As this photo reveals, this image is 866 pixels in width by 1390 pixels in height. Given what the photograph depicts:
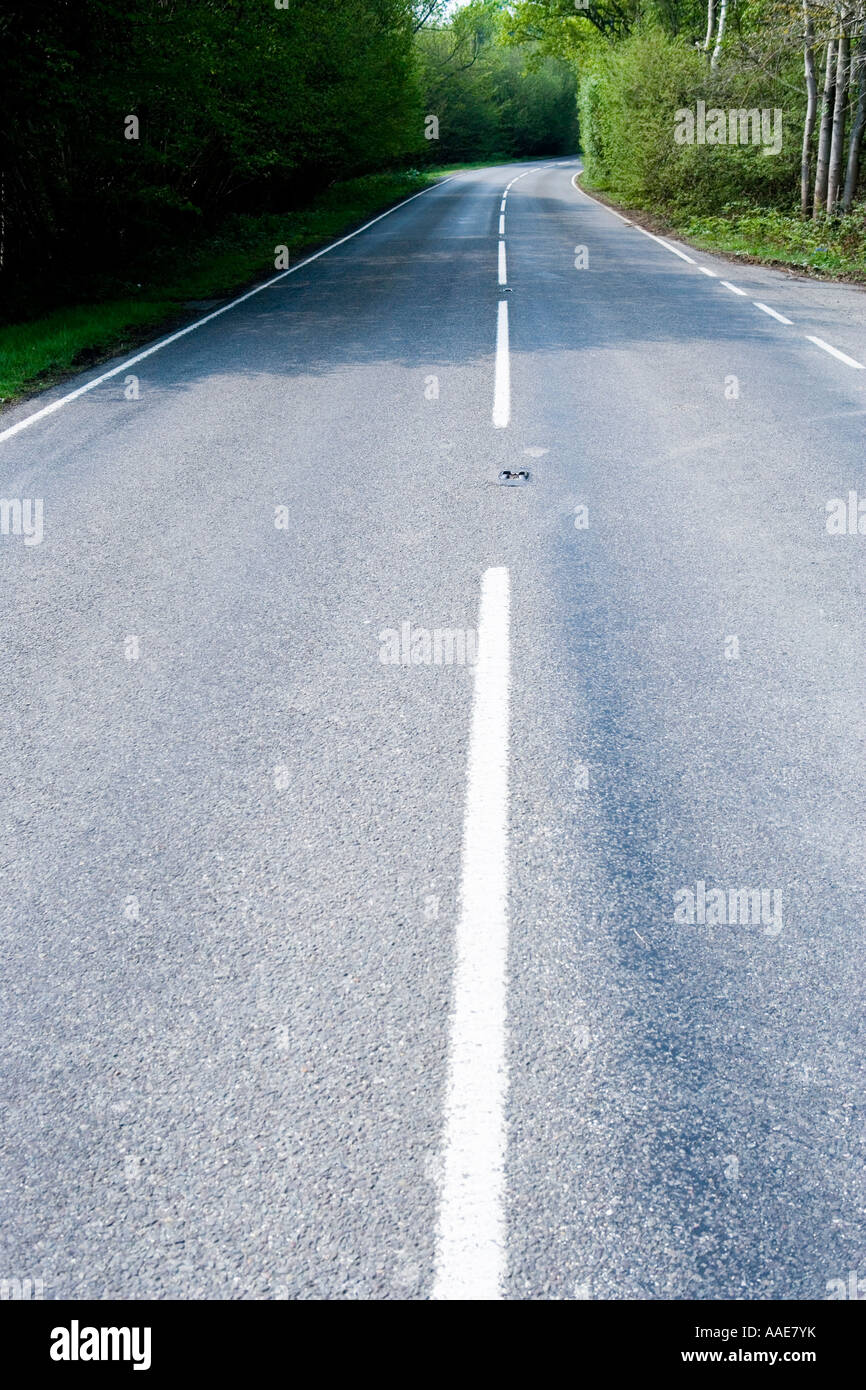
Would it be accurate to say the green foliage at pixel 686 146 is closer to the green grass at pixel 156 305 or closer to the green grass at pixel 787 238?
the green grass at pixel 787 238

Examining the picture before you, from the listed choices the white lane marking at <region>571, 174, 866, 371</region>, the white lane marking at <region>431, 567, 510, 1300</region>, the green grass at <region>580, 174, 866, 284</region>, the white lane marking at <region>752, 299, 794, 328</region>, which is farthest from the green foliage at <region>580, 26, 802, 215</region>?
the white lane marking at <region>431, 567, 510, 1300</region>

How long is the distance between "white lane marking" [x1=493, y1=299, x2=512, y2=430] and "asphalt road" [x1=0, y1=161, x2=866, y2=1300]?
1539mm

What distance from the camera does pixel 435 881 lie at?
3.30m

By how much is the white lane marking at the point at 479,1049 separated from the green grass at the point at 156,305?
→ 8783mm

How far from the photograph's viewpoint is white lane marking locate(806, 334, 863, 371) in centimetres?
1116

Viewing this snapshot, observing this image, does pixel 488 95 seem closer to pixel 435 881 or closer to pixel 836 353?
pixel 836 353

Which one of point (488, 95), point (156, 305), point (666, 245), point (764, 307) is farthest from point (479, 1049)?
point (488, 95)

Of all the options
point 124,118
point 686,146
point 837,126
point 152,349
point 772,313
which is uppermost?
point 686,146

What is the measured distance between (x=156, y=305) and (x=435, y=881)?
14.6m

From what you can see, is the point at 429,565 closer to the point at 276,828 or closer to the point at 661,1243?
the point at 276,828

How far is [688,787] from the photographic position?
376cm

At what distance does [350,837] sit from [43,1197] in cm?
151
